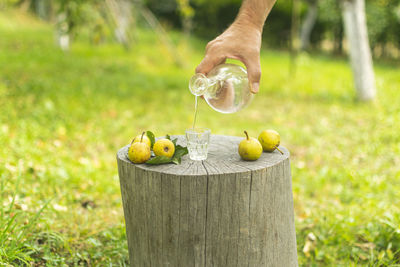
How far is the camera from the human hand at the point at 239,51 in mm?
2305

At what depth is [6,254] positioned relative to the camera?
2.32m

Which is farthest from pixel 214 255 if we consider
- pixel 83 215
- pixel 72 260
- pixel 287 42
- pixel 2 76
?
pixel 287 42

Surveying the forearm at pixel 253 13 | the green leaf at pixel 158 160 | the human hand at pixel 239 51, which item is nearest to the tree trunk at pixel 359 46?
the forearm at pixel 253 13

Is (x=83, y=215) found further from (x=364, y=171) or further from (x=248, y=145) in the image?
(x=364, y=171)

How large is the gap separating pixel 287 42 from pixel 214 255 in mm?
19114

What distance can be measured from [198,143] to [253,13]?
924mm

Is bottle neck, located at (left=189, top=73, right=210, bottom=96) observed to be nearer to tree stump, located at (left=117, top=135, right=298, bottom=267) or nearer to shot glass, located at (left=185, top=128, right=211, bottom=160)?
shot glass, located at (left=185, top=128, right=211, bottom=160)

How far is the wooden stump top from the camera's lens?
205 cm

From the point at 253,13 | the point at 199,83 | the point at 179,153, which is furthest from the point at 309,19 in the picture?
the point at 179,153

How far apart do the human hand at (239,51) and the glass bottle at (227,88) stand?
9 centimetres

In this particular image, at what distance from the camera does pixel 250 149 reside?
7.32 feet

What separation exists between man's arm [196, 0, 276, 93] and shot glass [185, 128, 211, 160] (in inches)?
15.6

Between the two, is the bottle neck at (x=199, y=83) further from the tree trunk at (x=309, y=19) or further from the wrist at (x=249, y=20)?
the tree trunk at (x=309, y=19)

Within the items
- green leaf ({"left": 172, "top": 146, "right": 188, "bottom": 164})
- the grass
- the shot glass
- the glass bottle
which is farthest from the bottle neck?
the grass
